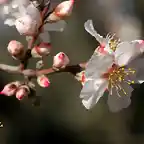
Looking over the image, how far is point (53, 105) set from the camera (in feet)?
15.4

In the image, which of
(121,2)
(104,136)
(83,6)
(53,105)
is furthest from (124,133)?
(121,2)

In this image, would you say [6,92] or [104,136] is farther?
[104,136]

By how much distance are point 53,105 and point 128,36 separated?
1032 mm

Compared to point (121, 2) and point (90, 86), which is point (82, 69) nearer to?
point (90, 86)

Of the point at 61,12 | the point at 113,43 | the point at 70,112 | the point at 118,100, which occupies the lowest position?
the point at 118,100

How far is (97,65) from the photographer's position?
1.68 m

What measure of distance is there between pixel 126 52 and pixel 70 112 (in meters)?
3.03

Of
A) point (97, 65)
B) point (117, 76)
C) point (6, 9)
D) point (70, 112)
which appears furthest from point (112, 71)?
point (70, 112)

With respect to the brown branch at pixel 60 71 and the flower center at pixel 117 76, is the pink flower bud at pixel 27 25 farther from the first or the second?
the flower center at pixel 117 76

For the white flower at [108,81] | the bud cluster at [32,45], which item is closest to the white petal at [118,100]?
the white flower at [108,81]

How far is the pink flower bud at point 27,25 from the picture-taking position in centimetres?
166

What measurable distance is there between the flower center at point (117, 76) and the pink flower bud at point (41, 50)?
8.8 inches

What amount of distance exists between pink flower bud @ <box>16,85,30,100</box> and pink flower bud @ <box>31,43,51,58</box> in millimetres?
125

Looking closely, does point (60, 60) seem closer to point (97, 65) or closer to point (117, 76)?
point (97, 65)
